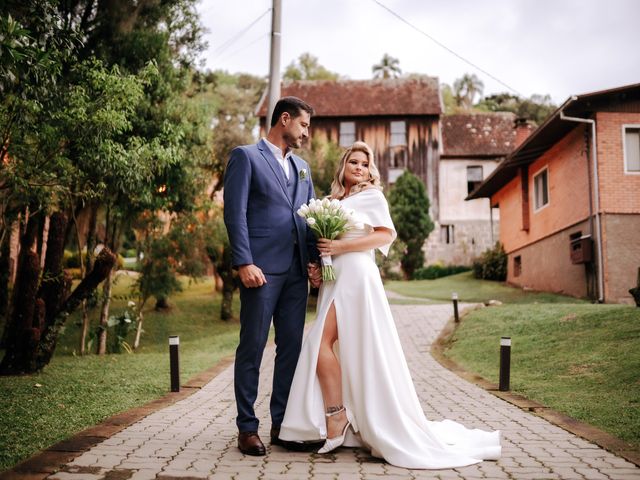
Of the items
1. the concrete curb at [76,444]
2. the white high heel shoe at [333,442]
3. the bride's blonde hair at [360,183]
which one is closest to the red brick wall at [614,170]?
the concrete curb at [76,444]

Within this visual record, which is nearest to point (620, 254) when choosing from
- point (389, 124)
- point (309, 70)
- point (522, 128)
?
point (522, 128)

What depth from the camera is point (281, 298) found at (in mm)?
5129

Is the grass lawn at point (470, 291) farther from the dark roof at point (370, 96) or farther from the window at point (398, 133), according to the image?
the dark roof at point (370, 96)

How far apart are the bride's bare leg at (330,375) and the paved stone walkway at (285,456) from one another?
→ 226mm

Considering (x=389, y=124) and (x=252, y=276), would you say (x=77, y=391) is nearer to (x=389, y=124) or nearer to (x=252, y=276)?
(x=252, y=276)

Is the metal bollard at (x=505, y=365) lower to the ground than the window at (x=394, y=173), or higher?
lower

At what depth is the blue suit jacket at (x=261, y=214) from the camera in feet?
16.0

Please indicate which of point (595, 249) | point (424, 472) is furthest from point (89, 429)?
point (595, 249)

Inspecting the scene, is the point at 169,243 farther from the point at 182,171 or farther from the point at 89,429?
the point at 89,429

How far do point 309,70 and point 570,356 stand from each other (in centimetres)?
4562

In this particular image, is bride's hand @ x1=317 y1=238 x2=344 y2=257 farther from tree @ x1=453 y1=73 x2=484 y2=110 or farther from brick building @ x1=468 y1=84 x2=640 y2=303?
tree @ x1=453 y1=73 x2=484 y2=110

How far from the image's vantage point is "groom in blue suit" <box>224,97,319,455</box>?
4.86 m

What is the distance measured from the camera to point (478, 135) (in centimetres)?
4341

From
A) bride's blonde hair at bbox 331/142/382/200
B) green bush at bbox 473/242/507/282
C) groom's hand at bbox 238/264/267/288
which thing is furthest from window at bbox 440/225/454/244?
groom's hand at bbox 238/264/267/288
